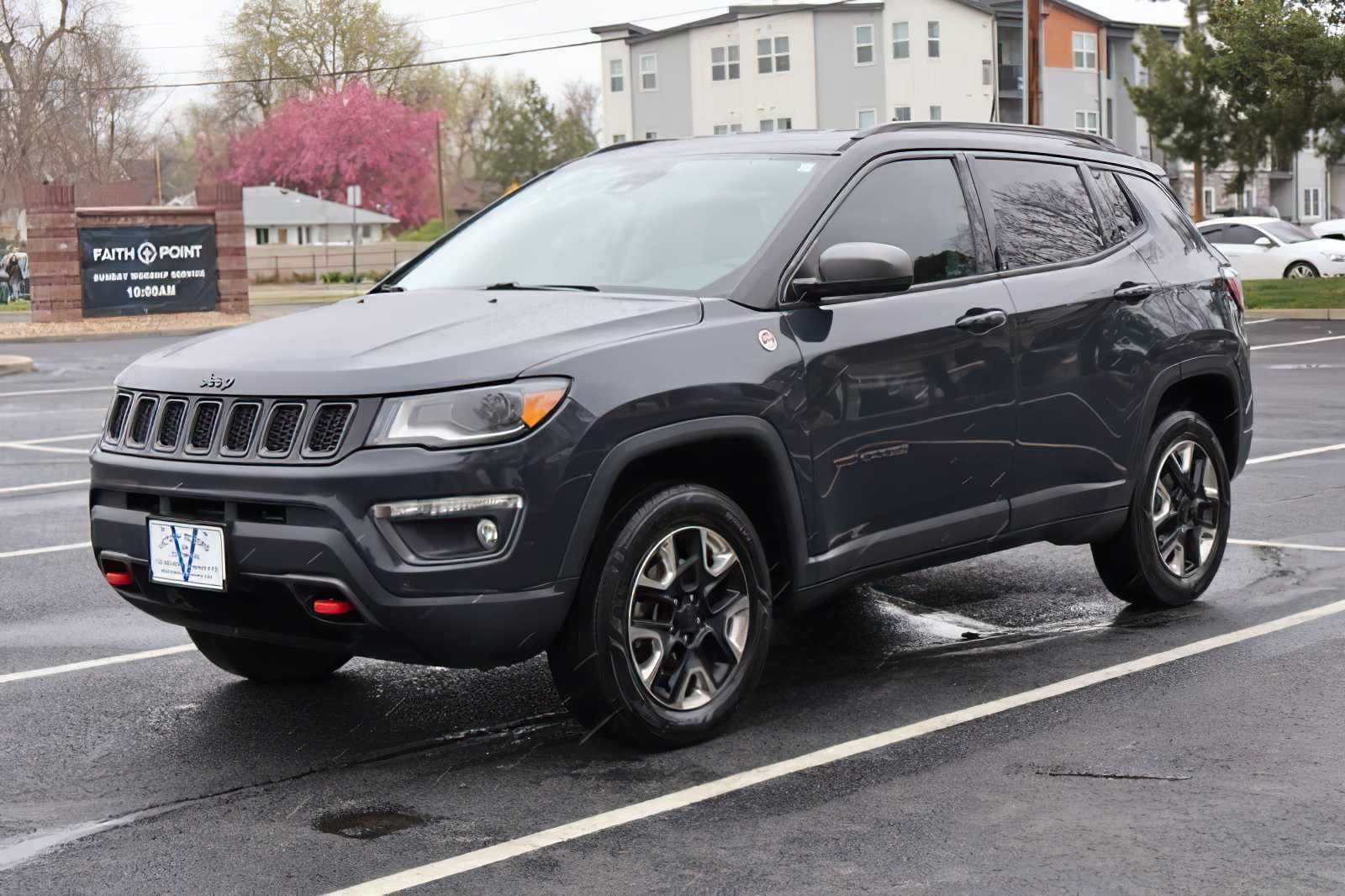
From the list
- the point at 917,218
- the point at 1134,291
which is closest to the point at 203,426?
the point at 917,218

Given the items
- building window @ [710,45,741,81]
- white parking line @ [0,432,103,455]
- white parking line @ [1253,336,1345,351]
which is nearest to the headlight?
white parking line @ [0,432,103,455]

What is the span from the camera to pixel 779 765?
4922 mm

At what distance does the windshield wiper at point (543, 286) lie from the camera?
5559mm

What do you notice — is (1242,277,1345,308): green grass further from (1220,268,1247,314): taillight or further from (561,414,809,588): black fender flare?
(561,414,809,588): black fender flare

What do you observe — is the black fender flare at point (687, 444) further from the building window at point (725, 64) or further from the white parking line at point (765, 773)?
the building window at point (725, 64)

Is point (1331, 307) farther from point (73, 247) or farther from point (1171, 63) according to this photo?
point (73, 247)

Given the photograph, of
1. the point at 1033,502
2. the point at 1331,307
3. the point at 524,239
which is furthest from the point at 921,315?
the point at 1331,307

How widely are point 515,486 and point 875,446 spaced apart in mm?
1451

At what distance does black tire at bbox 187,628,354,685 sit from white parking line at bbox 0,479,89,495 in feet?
18.8

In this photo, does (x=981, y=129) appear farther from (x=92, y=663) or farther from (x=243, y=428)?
(x=92, y=663)

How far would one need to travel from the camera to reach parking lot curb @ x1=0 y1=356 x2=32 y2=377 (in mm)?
22391

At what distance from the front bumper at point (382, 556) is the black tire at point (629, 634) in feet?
0.39

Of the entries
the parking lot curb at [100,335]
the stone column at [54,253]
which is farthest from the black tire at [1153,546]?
the stone column at [54,253]

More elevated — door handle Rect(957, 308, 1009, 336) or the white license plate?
door handle Rect(957, 308, 1009, 336)
